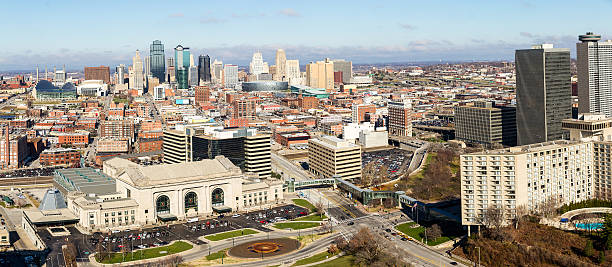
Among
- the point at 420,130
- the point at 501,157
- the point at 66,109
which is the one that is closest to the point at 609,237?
the point at 501,157

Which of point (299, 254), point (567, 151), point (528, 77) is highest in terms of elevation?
point (528, 77)

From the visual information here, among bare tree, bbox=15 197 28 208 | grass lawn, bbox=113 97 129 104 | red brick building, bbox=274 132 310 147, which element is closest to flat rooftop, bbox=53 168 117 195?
bare tree, bbox=15 197 28 208

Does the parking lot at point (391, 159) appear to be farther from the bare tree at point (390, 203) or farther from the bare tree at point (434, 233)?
the bare tree at point (434, 233)

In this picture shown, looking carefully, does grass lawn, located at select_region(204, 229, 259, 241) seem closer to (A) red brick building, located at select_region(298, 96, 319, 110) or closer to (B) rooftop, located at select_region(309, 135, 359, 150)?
(B) rooftop, located at select_region(309, 135, 359, 150)

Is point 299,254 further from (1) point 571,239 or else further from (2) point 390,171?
(2) point 390,171

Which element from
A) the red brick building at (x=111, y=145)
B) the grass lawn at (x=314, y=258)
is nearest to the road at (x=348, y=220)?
the grass lawn at (x=314, y=258)

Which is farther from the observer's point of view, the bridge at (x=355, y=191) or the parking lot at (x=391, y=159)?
the parking lot at (x=391, y=159)
